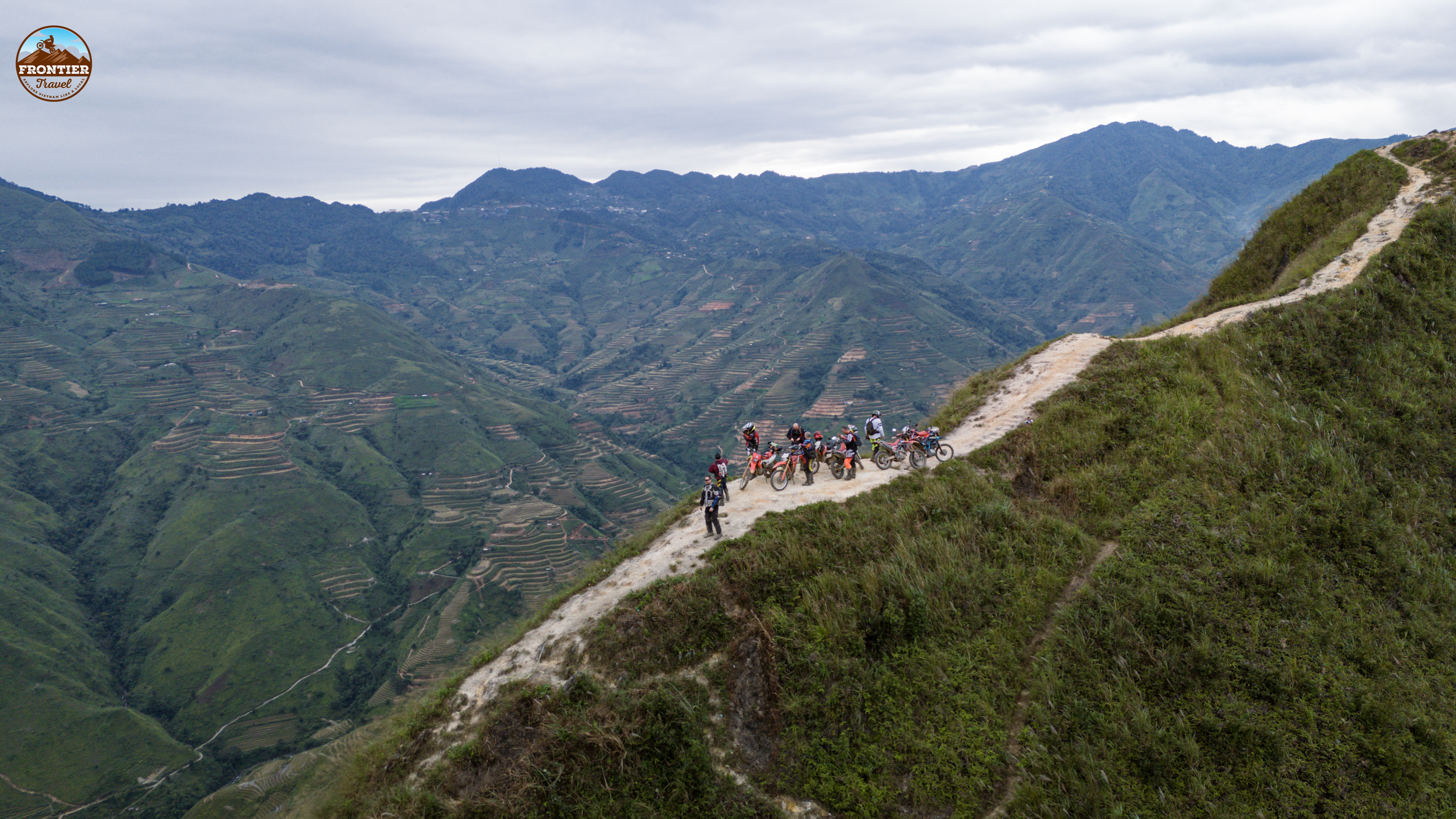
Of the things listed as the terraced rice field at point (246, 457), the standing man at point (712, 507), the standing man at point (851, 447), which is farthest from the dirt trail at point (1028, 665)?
the terraced rice field at point (246, 457)

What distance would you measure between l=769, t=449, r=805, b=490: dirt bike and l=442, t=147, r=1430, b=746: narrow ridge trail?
16.9 inches

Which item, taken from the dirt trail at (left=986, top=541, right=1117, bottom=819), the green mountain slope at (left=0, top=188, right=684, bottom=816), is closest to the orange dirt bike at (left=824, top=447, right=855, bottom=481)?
the dirt trail at (left=986, top=541, right=1117, bottom=819)

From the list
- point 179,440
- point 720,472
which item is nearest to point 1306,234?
point 720,472

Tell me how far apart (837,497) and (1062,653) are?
829 cm

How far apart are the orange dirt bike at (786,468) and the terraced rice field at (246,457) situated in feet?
602

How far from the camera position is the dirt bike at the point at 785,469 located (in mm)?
22703

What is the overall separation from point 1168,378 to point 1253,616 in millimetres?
11332

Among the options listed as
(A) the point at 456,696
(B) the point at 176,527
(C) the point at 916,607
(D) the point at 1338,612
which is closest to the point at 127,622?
(B) the point at 176,527

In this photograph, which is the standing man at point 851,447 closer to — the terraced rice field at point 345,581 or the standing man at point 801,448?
the standing man at point 801,448

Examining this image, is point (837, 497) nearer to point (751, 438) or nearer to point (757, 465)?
point (757, 465)

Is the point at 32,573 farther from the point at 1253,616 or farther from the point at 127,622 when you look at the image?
the point at 1253,616

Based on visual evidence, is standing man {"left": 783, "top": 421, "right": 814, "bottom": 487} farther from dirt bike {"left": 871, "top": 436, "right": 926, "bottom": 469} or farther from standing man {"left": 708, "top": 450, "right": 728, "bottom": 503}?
standing man {"left": 708, "top": 450, "right": 728, "bottom": 503}

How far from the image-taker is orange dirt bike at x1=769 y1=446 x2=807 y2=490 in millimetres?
22703

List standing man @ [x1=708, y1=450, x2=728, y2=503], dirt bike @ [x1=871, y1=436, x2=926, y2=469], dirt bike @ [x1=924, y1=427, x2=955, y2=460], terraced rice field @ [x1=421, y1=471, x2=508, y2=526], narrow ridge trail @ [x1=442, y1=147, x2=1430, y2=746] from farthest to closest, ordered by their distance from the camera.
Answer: terraced rice field @ [x1=421, y1=471, x2=508, y2=526] → dirt bike @ [x1=871, y1=436, x2=926, y2=469] → dirt bike @ [x1=924, y1=427, x2=955, y2=460] → standing man @ [x1=708, y1=450, x2=728, y2=503] → narrow ridge trail @ [x1=442, y1=147, x2=1430, y2=746]
